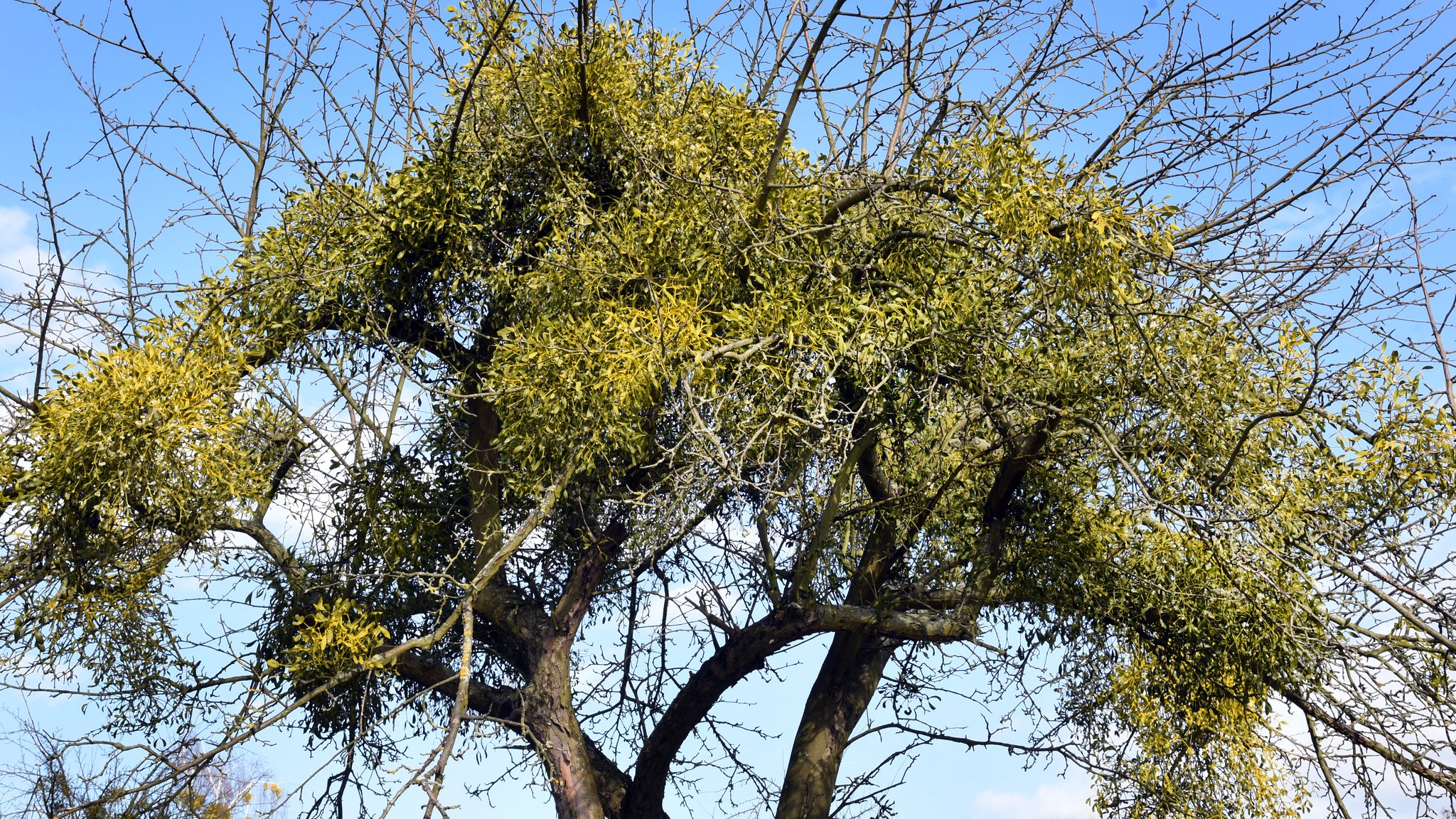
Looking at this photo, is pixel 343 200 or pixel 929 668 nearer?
pixel 343 200

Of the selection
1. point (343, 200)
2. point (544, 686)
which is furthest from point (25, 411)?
point (544, 686)

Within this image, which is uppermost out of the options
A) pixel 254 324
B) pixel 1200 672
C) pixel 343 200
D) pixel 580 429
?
pixel 343 200

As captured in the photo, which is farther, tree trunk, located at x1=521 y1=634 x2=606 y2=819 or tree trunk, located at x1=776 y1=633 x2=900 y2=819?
tree trunk, located at x1=776 y1=633 x2=900 y2=819

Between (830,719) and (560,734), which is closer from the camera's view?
(560,734)

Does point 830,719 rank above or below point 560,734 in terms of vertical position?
above

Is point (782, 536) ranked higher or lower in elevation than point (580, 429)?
higher

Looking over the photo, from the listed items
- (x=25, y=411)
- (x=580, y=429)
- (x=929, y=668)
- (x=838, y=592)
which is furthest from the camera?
(x=929, y=668)

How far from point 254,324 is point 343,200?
748 millimetres

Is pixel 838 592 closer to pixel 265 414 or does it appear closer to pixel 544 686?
pixel 544 686

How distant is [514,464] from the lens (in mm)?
5754

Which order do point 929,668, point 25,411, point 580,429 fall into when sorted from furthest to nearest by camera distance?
1. point 929,668
2. point 25,411
3. point 580,429

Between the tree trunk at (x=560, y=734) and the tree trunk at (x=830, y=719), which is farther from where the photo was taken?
the tree trunk at (x=830, y=719)

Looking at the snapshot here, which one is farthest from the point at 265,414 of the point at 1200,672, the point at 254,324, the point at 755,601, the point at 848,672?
the point at 1200,672

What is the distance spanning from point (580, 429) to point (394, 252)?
5.33ft
